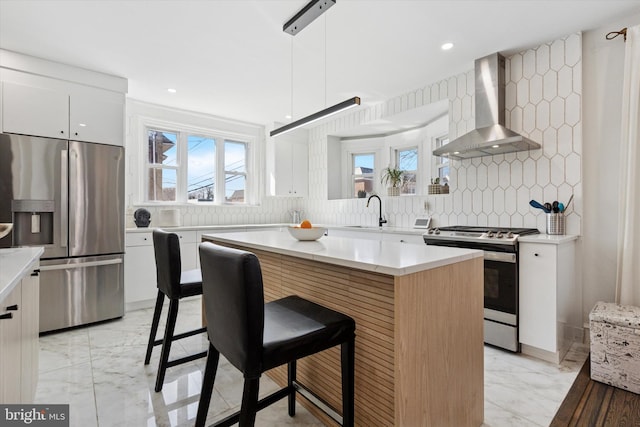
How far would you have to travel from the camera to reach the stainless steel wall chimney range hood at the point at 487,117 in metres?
2.80

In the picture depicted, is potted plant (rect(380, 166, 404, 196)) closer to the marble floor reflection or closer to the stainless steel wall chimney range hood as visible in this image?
the stainless steel wall chimney range hood

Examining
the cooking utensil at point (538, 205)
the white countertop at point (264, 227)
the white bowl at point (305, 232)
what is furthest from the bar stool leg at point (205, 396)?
the cooking utensil at point (538, 205)

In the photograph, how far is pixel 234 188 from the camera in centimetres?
528

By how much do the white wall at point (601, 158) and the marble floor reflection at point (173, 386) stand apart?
64 cm

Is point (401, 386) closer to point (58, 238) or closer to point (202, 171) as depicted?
point (58, 238)

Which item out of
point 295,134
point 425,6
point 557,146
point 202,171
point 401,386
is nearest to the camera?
point 401,386

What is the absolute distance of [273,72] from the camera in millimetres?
3395

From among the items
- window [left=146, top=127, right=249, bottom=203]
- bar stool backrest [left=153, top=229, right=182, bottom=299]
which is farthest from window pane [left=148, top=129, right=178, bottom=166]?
bar stool backrest [left=153, top=229, right=182, bottom=299]

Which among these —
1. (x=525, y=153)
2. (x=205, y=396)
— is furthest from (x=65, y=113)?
(x=525, y=153)

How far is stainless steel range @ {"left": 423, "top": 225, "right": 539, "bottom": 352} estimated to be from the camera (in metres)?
2.53

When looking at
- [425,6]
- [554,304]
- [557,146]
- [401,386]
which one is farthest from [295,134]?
[401,386]

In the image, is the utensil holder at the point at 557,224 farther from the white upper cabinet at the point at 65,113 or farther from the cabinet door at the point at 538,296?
the white upper cabinet at the point at 65,113

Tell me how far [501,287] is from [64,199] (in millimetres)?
3981

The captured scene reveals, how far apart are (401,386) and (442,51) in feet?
9.35
